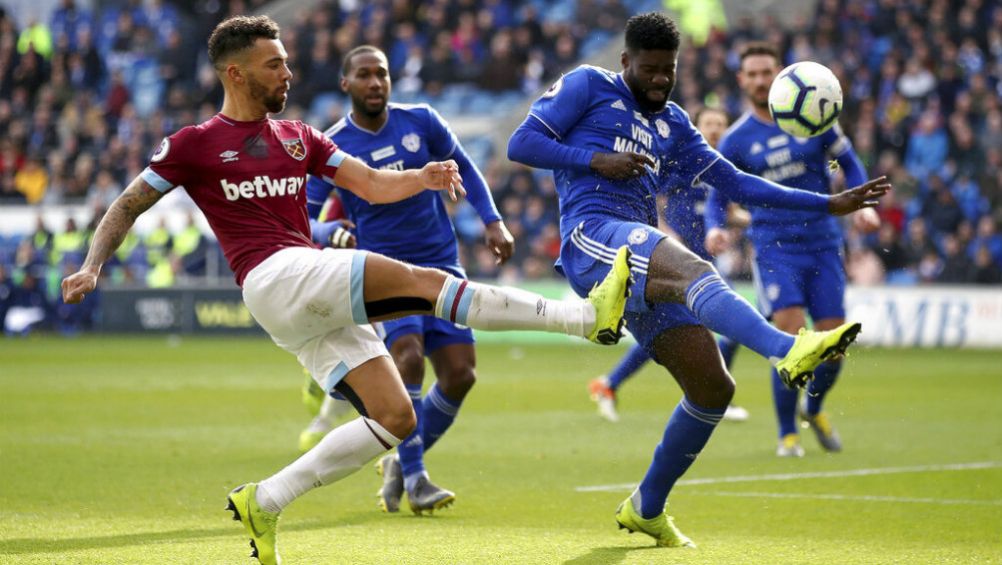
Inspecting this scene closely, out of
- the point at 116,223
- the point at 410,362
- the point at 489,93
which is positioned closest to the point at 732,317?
the point at 116,223

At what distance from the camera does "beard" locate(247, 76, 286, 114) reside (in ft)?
21.2

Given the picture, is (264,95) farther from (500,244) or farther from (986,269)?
(986,269)

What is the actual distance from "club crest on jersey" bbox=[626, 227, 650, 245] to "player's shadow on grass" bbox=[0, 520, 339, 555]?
229cm

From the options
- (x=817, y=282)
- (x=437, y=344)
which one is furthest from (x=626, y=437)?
(x=437, y=344)

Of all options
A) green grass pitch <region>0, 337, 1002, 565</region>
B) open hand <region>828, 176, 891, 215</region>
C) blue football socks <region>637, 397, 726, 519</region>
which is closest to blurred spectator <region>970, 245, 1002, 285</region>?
green grass pitch <region>0, 337, 1002, 565</region>

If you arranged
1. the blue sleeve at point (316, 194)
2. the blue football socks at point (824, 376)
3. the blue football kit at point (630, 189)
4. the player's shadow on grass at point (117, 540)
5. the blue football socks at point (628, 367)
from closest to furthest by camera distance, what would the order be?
the blue football kit at point (630, 189)
the player's shadow on grass at point (117, 540)
the blue sleeve at point (316, 194)
the blue football socks at point (824, 376)
the blue football socks at point (628, 367)

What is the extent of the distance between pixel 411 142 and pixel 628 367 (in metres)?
4.55

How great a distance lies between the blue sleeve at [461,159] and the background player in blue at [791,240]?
2.43 m

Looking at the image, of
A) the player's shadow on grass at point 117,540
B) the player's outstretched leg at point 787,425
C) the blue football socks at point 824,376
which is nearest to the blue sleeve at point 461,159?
the player's shadow on grass at point 117,540

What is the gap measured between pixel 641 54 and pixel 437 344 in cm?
258

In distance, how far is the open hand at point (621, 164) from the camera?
6.56m

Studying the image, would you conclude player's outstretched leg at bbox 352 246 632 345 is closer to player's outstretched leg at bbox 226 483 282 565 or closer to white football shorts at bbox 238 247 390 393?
white football shorts at bbox 238 247 390 393

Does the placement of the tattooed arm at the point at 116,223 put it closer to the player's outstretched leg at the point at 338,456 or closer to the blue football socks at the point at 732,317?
the player's outstretched leg at the point at 338,456

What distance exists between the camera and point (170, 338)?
26.6m
